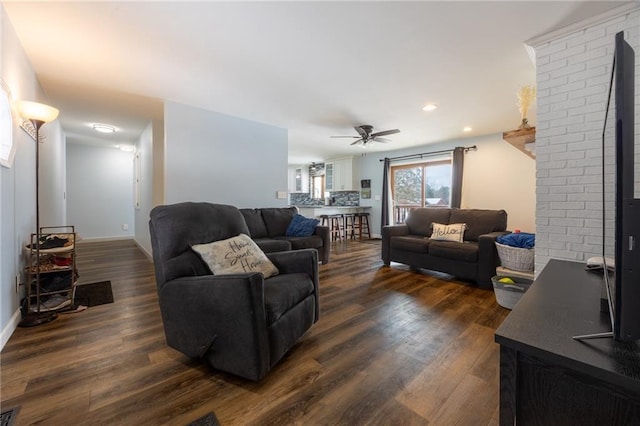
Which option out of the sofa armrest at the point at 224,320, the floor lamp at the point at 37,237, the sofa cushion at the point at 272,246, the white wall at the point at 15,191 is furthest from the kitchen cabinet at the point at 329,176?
the sofa armrest at the point at 224,320

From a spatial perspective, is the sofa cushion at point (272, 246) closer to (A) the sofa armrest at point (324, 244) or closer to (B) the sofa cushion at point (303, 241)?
(B) the sofa cushion at point (303, 241)

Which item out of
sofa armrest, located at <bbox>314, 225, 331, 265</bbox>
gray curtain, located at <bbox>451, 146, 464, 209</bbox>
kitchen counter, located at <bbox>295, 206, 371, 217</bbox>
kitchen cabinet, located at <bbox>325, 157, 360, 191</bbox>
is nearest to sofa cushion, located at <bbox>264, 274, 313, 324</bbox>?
sofa armrest, located at <bbox>314, 225, 331, 265</bbox>

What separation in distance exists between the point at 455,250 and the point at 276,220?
2664mm

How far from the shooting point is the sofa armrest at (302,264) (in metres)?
1.98

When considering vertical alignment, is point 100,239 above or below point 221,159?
below

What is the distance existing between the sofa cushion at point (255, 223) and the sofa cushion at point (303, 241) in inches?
10.2

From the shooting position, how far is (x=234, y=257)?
5.90 ft

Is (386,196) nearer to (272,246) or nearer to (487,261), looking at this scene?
(487,261)

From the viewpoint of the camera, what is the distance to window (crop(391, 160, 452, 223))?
5.87m

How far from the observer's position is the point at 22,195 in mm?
2307

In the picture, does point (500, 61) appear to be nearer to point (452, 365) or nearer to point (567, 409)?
point (452, 365)

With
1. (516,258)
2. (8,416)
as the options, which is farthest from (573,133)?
(8,416)

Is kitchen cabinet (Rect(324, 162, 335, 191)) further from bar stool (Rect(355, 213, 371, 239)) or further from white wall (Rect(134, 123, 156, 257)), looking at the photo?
white wall (Rect(134, 123, 156, 257))

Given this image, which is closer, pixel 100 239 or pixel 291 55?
pixel 291 55
